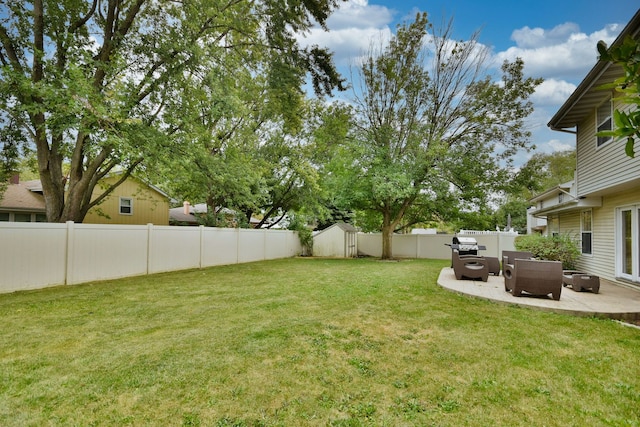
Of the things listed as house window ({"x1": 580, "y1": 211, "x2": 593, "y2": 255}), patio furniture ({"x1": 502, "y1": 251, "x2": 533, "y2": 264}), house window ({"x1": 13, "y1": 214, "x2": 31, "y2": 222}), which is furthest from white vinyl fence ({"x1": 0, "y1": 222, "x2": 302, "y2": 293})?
house window ({"x1": 580, "y1": 211, "x2": 593, "y2": 255})

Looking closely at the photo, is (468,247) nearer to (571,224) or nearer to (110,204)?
(571,224)

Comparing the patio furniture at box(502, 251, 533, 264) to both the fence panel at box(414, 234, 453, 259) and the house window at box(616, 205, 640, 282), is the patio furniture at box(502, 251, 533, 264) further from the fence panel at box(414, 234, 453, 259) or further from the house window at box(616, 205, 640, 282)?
the fence panel at box(414, 234, 453, 259)

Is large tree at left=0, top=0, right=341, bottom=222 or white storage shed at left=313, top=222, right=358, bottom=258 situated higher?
large tree at left=0, top=0, right=341, bottom=222

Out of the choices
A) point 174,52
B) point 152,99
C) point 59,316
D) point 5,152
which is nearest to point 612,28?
point 174,52

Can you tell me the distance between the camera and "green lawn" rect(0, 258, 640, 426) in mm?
2559

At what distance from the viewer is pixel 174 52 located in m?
9.10

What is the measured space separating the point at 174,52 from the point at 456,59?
13322 millimetres

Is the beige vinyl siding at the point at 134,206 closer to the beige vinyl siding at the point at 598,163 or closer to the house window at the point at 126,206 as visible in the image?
the house window at the point at 126,206

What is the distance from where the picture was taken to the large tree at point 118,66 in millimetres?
7918

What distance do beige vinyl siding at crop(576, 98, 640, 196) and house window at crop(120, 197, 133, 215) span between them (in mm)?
21002

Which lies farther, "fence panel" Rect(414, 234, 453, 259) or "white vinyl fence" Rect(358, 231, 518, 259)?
"fence panel" Rect(414, 234, 453, 259)

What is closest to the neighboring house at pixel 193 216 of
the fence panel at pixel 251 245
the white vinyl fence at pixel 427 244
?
the fence panel at pixel 251 245

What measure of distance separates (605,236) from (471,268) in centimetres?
360

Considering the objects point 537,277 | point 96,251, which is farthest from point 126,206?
point 537,277
